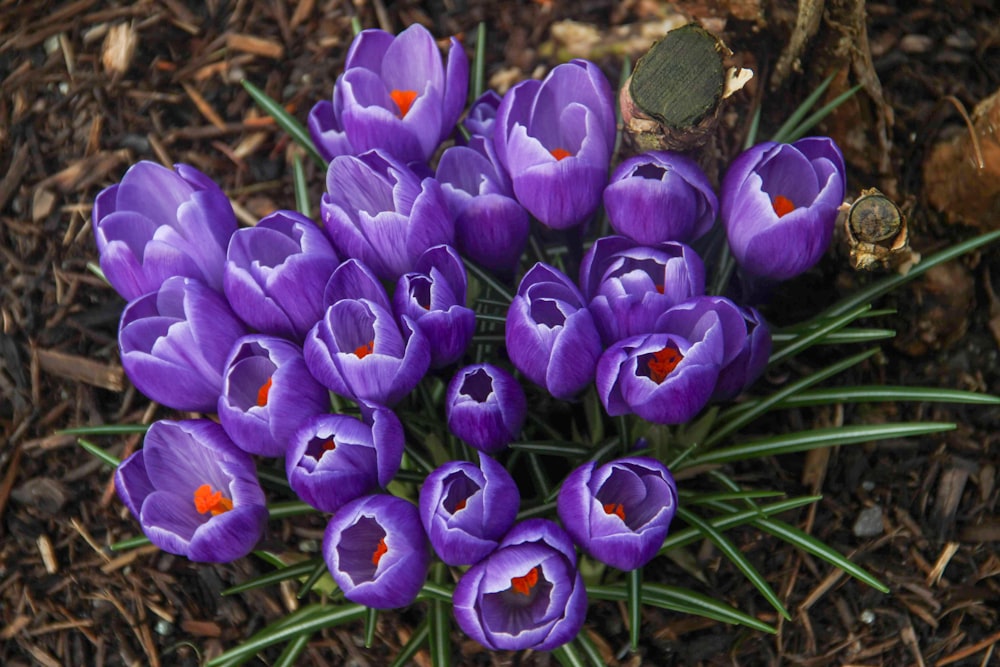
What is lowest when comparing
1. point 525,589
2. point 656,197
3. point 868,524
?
point 868,524

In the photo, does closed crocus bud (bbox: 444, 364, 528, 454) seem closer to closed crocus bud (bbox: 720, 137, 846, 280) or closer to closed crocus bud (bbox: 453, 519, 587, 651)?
closed crocus bud (bbox: 453, 519, 587, 651)

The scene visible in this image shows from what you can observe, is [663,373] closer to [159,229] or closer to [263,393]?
[263,393]

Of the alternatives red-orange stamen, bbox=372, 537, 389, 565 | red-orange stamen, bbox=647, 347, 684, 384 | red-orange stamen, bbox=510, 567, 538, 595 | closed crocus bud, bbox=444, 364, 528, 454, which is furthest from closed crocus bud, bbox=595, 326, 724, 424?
red-orange stamen, bbox=372, 537, 389, 565

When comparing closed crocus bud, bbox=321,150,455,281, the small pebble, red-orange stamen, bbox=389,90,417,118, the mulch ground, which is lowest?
the small pebble

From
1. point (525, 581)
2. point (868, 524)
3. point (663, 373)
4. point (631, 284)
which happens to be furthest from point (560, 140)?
point (868, 524)

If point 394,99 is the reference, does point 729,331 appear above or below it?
below

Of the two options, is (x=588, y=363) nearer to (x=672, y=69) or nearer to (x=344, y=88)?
(x=672, y=69)

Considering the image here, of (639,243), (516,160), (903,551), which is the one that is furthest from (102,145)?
(903,551)

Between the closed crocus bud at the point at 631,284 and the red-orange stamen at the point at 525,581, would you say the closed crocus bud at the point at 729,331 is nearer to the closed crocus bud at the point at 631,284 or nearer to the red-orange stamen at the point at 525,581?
the closed crocus bud at the point at 631,284
